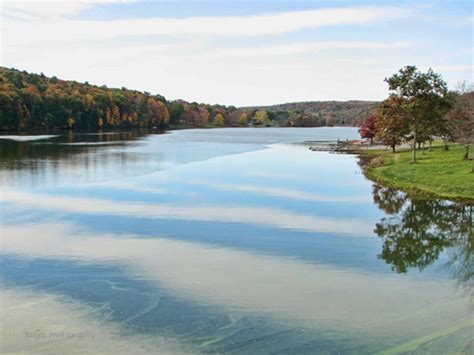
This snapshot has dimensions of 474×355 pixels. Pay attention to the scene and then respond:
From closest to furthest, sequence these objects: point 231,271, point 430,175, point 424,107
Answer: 1. point 231,271
2. point 430,175
3. point 424,107

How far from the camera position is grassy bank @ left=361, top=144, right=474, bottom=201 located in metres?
29.3

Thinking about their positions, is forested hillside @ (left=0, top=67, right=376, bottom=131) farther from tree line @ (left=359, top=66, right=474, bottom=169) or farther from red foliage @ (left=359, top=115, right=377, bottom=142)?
tree line @ (left=359, top=66, right=474, bottom=169)

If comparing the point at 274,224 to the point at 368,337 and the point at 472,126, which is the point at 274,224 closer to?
the point at 368,337

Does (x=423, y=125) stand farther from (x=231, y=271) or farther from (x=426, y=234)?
(x=231, y=271)

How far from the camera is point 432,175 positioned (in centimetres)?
3422

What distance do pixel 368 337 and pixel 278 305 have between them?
2.55m

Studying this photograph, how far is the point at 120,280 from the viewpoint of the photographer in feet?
48.6

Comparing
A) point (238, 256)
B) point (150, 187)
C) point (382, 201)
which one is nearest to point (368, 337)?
point (238, 256)

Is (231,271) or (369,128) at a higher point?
(369,128)

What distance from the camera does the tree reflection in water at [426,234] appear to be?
1720 cm

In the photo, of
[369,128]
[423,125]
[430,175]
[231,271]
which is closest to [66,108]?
Answer: [369,128]

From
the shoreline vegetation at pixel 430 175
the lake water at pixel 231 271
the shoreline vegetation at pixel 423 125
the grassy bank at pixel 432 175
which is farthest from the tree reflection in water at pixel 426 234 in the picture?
the shoreline vegetation at pixel 423 125

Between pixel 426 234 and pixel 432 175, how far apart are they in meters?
13.9

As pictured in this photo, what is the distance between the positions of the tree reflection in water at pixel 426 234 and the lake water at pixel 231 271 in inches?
3.3
